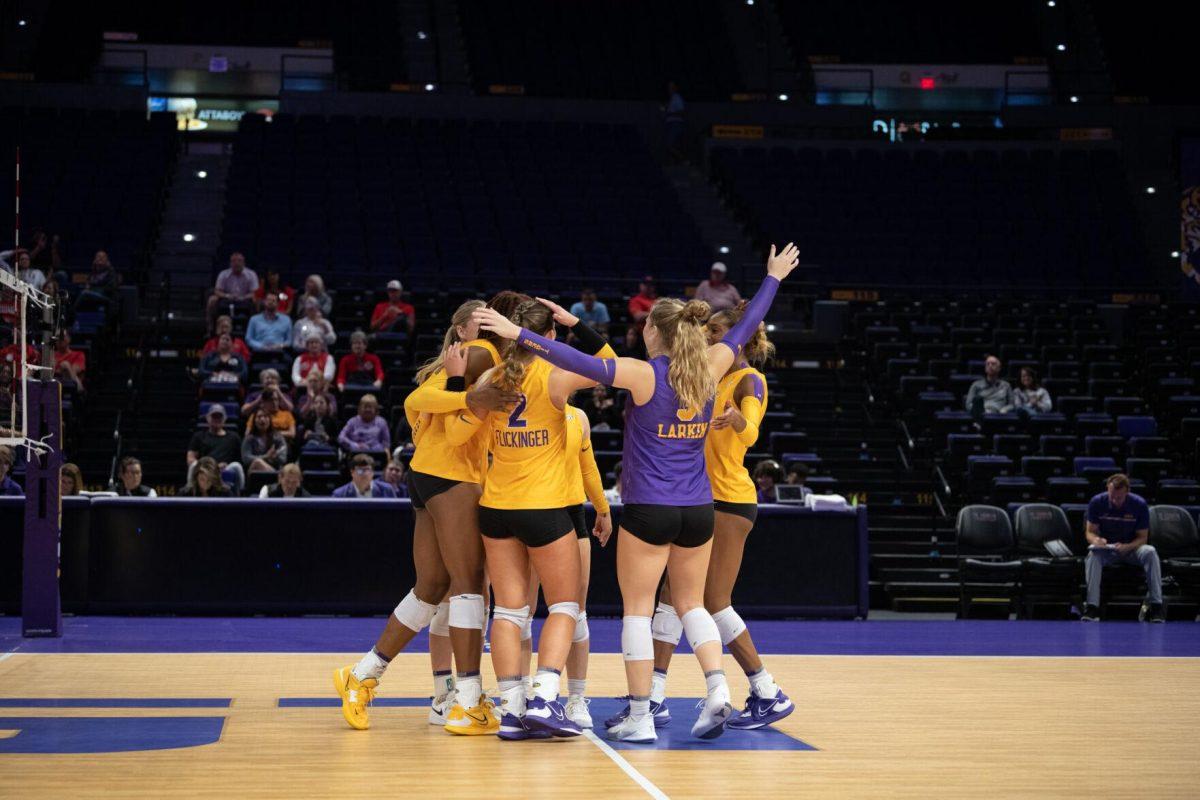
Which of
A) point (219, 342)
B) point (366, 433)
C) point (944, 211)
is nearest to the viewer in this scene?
point (366, 433)

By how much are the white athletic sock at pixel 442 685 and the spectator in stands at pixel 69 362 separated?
9.90 meters

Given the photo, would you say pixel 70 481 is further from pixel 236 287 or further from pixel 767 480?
pixel 767 480

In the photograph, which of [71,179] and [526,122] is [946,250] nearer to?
[526,122]

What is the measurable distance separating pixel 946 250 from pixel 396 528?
1310 centimetres

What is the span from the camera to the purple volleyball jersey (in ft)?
22.1

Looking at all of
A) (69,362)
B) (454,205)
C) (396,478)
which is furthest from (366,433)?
(454,205)

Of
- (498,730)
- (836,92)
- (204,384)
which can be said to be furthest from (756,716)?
(836,92)

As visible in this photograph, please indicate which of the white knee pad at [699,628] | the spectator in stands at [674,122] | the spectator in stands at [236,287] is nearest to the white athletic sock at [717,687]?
the white knee pad at [699,628]

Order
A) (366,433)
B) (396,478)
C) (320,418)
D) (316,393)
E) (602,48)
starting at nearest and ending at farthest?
1. (396,478)
2. (366,433)
3. (320,418)
4. (316,393)
5. (602,48)

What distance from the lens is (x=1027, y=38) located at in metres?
32.0

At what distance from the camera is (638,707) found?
261 inches

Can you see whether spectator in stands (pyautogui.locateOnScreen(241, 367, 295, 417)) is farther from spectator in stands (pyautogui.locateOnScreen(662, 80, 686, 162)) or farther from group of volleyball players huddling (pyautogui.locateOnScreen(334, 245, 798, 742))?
spectator in stands (pyautogui.locateOnScreen(662, 80, 686, 162))

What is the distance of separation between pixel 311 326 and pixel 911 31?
19.4 metres

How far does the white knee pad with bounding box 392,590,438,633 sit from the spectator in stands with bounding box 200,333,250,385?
9.66 meters
